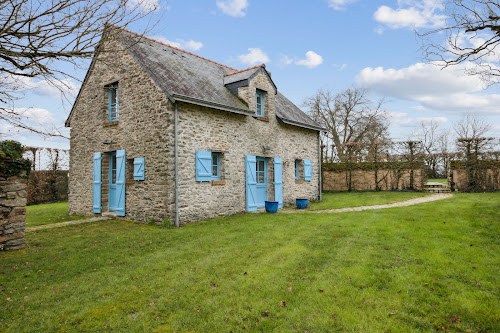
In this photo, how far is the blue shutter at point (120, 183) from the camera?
390 inches

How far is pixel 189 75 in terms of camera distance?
35.1 feet

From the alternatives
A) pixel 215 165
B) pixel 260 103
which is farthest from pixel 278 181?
pixel 260 103

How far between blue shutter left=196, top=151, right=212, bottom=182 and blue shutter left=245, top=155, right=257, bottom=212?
177 centimetres

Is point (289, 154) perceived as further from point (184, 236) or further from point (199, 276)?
point (199, 276)

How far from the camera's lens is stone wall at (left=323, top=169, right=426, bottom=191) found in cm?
1702

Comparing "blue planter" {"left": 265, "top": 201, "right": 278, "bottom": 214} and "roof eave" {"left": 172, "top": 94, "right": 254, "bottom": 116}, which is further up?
"roof eave" {"left": 172, "top": 94, "right": 254, "bottom": 116}

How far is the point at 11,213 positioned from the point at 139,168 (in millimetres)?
3629

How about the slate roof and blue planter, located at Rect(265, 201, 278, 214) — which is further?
blue planter, located at Rect(265, 201, 278, 214)

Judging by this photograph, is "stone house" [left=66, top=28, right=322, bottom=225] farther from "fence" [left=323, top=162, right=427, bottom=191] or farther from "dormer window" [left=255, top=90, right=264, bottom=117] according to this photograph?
"fence" [left=323, top=162, right=427, bottom=191]

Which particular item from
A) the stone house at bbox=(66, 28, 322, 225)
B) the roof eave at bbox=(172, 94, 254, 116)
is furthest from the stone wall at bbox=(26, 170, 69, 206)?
the roof eave at bbox=(172, 94, 254, 116)

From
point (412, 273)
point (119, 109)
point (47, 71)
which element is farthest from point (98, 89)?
point (412, 273)

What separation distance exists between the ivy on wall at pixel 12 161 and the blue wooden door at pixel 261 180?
24.9 ft

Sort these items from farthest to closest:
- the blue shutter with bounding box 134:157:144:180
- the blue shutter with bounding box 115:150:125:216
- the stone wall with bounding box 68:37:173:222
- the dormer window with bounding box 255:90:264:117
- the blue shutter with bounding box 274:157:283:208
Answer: the blue shutter with bounding box 274:157:283:208
the dormer window with bounding box 255:90:264:117
the blue shutter with bounding box 115:150:125:216
the blue shutter with bounding box 134:157:144:180
the stone wall with bounding box 68:37:173:222

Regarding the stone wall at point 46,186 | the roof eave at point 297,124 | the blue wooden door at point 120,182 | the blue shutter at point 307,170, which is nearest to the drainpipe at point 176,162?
the blue wooden door at point 120,182
